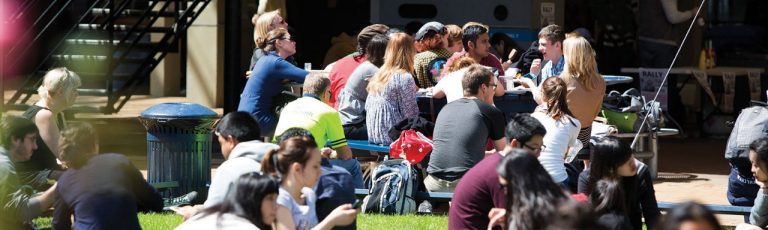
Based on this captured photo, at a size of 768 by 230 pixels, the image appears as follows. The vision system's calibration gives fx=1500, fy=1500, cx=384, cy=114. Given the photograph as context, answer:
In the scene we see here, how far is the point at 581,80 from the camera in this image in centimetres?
1026

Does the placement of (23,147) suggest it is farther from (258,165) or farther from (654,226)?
(654,226)

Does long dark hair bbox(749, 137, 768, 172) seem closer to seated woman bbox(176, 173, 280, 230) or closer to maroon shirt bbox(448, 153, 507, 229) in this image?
maroon shirt bbox(448, 153, 507, 229)

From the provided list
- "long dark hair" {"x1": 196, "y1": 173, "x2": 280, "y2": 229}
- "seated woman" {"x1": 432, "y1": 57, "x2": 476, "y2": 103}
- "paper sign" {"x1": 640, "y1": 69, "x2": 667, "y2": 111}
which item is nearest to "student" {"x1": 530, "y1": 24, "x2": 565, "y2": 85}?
"seated woman" {"x1": 432, "y1": 57, "x2": 476, "y2": 103}

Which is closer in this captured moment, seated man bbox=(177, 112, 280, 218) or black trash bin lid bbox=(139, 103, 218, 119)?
seated man bbox=(177, 112, 280, 218)

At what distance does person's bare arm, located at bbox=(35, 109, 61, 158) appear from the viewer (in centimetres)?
948

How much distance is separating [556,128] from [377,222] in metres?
1.25

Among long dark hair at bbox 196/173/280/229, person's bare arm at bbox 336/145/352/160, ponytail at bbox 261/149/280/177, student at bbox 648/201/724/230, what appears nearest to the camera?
student at bbox 648/201/724/230

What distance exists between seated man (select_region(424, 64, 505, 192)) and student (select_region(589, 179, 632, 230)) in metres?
1.91

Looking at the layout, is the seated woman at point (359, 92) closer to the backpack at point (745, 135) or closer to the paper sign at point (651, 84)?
the backpack at point (745, 135)

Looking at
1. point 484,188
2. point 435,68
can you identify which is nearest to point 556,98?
point 435,68

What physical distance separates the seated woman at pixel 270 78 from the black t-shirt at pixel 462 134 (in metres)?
1.67

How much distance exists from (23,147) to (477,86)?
8.98 ft

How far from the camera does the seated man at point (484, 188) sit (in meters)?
6.88

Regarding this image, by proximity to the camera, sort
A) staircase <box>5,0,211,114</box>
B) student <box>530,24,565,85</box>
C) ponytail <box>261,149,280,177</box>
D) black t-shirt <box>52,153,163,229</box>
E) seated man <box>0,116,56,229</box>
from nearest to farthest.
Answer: ponytail <box>261,149,280,177</box> < black t-shirt <box>52,153,163,229</box> < seated man <box>0,116,56,229</box> < student <box>530,24,565,85</box> < staircase <box>5,0,211,114</box>
